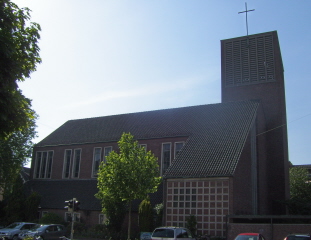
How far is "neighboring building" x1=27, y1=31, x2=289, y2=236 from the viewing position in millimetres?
26203

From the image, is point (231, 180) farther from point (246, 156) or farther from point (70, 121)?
point (70, 121)

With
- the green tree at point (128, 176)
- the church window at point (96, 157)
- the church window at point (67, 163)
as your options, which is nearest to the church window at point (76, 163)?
the church window at point (67, 163)

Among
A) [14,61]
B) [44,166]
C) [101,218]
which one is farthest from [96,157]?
[14,61]

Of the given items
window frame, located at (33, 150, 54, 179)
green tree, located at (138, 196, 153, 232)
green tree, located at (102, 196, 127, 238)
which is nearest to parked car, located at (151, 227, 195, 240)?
green tree, located at (138, 196, 153, 232)

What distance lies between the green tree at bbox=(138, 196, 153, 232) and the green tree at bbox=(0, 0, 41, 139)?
14.7 m

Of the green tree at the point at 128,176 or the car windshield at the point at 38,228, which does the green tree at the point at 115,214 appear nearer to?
the green tree at the point at 128,176

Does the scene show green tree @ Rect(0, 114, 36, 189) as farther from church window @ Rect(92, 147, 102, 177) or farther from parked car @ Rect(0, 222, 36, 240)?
parked car @ Rect(0, 222, 36, 240)

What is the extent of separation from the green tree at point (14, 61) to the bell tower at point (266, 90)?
2344cm

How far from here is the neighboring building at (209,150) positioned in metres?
26.2

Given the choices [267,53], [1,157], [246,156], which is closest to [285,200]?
[246,156]

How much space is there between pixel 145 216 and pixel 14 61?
17188 millimetres

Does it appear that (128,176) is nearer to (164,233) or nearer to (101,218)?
(164,233)

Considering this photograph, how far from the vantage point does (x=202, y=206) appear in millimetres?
25750

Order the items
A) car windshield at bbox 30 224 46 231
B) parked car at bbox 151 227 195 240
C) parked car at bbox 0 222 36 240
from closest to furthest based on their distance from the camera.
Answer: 1. parked car at bbox 151 227 195 240
2. car windshield at bbox 30 224 46 231
3. parked car at bbox 0 222 36 240
